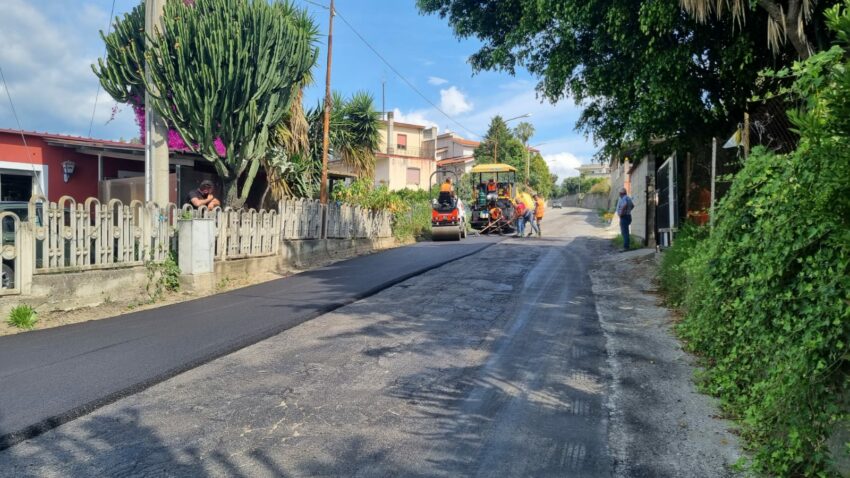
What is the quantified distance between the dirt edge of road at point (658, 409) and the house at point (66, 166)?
12.9 m

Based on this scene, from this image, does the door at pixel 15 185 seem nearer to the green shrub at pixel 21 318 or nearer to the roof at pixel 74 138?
the roof at pixel 74 138

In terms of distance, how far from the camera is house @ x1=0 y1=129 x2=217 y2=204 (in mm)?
14219

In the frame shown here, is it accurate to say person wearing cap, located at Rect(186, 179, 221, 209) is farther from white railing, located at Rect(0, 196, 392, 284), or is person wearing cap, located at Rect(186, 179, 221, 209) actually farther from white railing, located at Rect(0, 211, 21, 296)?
white railing, located at Rect(0, 211, 21, 296)

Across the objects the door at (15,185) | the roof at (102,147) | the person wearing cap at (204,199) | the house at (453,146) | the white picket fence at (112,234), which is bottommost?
the white picket fence at (112,234)

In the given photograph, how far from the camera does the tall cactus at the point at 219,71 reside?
34.8ft

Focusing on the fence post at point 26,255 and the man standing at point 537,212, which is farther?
the man standing at point 537,212

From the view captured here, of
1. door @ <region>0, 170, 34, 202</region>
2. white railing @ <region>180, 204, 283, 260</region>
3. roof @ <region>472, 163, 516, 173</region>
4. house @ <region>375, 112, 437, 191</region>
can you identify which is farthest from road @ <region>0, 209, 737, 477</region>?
house @ <region>375, 112, 437, 191</region>

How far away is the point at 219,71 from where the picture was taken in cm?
1066

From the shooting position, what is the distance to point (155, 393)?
14.9ft

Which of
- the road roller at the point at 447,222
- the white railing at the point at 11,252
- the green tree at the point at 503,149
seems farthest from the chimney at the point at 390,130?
the white railing at the point at 11,252

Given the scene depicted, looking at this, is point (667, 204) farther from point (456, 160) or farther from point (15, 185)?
point (456, 160)

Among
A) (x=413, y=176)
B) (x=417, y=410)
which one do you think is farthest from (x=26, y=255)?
(x=413, y=176)

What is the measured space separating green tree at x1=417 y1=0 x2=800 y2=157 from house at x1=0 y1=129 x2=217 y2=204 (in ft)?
33.9

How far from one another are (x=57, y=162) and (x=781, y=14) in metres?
16.3
